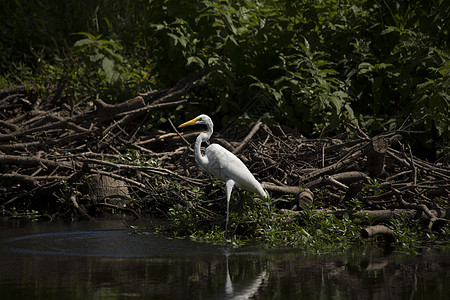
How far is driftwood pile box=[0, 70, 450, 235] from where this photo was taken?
298 inches

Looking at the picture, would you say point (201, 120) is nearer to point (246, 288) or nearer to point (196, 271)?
point (196, 271)

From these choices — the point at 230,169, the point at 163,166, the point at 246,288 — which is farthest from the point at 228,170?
the point at 246,288

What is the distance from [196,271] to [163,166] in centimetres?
424

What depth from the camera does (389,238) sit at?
6566mm

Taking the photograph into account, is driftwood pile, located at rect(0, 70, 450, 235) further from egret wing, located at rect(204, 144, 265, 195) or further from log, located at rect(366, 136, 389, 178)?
egret wing, located at rect(204, 144, 265, 195)

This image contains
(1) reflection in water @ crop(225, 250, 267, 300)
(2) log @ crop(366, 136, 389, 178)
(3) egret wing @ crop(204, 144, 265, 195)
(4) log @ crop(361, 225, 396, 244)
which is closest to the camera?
(1) reflection in water @ crop(225, 250, 267, 300)

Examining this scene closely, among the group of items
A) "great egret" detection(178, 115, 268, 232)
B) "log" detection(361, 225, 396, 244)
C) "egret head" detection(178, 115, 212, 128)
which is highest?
"egret head" detection(178, 115, 212, 128)

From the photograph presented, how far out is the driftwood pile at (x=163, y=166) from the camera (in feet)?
24.8

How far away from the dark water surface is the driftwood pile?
4.03ft

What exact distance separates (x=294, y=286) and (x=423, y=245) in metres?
2.44

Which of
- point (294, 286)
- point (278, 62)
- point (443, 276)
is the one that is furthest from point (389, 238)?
point (278, 62)

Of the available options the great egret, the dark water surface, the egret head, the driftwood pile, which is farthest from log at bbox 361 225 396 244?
the egret head

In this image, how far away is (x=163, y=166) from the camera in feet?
30.5

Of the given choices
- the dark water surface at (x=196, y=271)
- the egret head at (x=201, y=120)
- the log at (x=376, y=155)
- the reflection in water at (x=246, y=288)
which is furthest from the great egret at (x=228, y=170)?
the reflection in water at (x=246, y=288)
